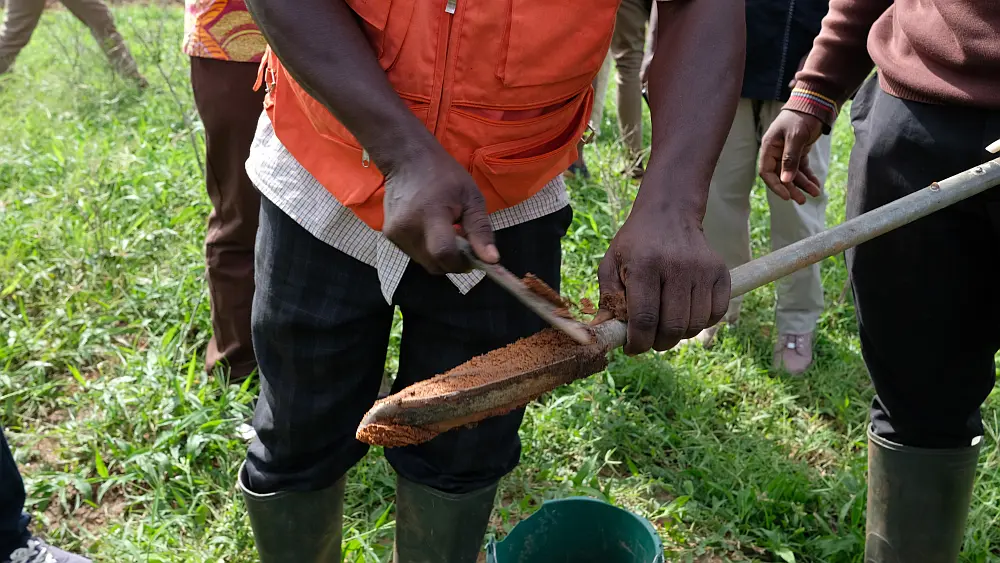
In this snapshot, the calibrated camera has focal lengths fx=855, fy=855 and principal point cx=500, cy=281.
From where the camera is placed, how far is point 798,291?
348cm

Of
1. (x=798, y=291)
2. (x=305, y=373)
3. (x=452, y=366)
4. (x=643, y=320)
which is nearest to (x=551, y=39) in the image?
(x=643, y=320)

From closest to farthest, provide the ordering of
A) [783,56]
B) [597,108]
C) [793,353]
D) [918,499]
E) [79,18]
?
[918,499]
[783,56]
[793,353]
[597,108]
[79,18]

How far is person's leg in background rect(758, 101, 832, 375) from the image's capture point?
3.44m

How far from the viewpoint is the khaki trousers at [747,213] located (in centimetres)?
341

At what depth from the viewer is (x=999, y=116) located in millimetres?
1677

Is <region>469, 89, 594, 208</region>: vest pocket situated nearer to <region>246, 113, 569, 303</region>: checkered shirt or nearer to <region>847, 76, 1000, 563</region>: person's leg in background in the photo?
<region>246, 113, 569, 303</region>: checkered shirt

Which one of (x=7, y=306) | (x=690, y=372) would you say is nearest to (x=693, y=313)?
(x=690, y=372)

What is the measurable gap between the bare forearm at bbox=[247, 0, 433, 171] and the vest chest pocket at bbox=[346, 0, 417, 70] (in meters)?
0.03

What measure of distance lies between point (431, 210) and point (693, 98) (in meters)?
0.53

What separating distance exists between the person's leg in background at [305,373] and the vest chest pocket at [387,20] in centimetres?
40

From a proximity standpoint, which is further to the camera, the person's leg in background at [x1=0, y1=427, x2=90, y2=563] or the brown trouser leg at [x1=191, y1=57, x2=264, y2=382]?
the brown trouser leg at [x1=191, y1=57, x2=264, y2=382]

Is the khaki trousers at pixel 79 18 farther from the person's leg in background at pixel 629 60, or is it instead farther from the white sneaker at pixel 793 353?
the white sneaker at pixel 793 353

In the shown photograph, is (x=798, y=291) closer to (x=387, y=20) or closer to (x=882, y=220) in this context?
(x=882, y=220)

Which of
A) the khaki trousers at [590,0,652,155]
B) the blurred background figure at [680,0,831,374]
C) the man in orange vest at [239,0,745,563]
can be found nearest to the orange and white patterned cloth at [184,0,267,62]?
the man in orange vest at [239,0,745,563]
